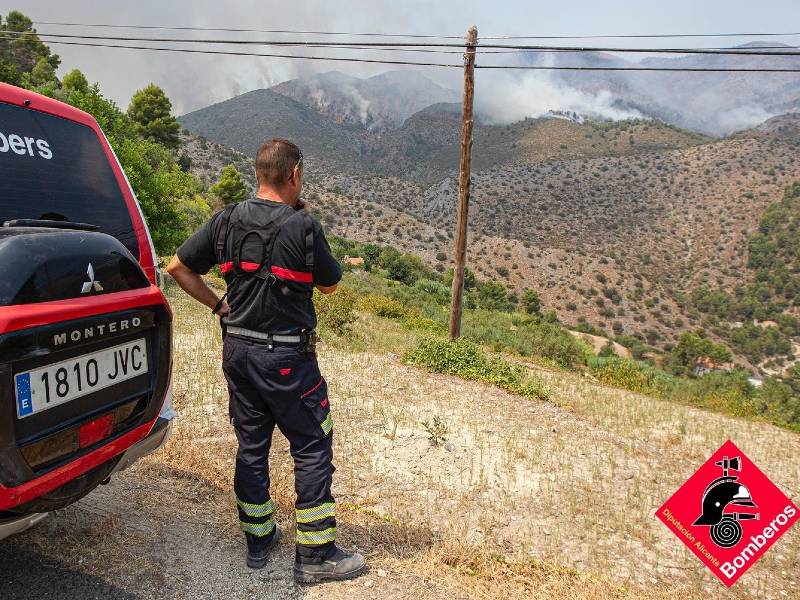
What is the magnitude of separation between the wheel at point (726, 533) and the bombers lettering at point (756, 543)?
10 cm

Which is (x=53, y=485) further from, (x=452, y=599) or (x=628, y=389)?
(x=628, y=389)

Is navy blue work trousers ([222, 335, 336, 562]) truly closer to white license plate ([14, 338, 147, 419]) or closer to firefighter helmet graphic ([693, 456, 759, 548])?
white license plate ([14, 338, 147, 419])

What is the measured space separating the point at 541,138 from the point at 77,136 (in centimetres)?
9973

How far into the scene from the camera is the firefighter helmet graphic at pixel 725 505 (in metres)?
3.91

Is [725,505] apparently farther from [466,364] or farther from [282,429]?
[466,364]

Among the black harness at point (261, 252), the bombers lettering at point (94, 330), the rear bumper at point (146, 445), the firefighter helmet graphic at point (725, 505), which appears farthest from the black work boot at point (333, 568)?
the firefighter helmet graphic at point (725, 505)

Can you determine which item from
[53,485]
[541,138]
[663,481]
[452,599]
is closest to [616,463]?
[663,481]

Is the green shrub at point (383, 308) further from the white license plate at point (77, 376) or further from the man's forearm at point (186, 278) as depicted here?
the white license plate at point (77, 376)

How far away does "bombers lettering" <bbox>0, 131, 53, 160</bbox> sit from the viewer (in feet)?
7.39

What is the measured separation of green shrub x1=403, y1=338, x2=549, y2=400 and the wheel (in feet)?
14.4

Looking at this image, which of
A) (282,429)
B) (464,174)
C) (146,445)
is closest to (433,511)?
(282,429)

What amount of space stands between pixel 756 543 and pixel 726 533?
38cm

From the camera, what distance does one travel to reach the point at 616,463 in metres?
5.56

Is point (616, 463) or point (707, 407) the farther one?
point (707, 407)
